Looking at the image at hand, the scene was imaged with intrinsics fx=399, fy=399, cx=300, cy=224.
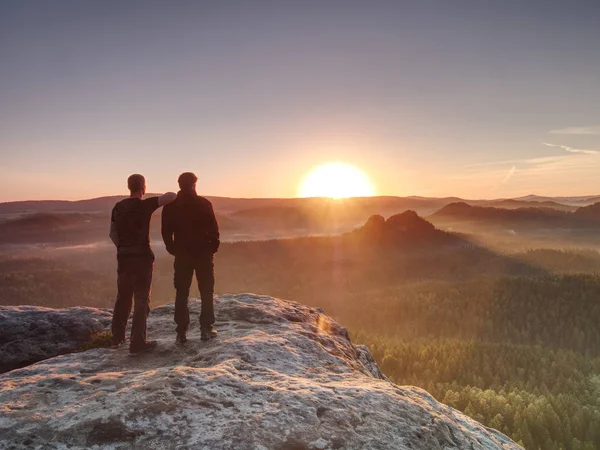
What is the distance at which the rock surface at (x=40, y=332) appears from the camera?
8.88 m

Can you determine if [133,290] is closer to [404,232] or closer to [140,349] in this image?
[140,349]

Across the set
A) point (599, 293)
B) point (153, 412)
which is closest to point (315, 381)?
point (153, 412)

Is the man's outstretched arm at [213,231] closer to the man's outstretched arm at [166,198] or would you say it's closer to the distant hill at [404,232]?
the man's outstretched arm at [166,198]

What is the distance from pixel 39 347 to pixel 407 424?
330 inches

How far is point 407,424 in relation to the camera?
5074 millimetres

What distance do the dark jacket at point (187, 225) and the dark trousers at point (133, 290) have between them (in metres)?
0.66

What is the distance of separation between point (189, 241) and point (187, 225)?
1.08 feet

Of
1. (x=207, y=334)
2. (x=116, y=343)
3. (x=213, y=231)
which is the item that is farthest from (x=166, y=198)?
(x=116, y=343)

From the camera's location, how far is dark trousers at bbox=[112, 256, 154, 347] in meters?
7.89

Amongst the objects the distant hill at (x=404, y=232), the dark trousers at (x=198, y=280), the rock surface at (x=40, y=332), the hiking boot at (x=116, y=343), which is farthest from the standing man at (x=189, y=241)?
the distant hill at (x=404, y=232)

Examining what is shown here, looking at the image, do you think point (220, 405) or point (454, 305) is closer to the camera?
point (220, 405)

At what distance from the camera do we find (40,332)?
31.3 feet

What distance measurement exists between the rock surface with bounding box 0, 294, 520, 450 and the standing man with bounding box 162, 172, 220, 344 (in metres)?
0.73

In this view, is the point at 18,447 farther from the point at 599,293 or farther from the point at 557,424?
the point at 599,293
